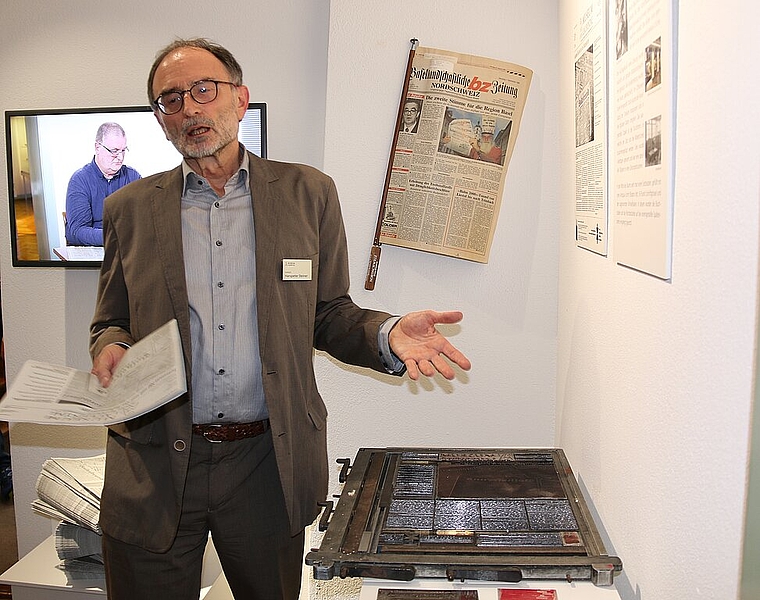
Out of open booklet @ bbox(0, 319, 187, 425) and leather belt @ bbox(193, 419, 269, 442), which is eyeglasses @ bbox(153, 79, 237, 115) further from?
leather belt @ bbox(193, 419, 269, 442)

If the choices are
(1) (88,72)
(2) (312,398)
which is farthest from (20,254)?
(2) (312,398)

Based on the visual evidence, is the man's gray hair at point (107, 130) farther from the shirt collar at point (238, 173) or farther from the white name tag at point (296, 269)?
the white name tag at point (296, 269)

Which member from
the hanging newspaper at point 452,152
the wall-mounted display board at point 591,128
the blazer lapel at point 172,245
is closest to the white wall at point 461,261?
the hanging newspaper at point 452,152

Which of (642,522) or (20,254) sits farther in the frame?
(20,254)

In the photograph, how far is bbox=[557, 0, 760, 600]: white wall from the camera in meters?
0.92

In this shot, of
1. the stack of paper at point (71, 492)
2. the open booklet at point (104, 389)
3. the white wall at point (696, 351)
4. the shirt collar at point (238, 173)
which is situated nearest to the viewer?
the white wall at point (696, 351)

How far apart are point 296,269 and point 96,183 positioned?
1.61 meters

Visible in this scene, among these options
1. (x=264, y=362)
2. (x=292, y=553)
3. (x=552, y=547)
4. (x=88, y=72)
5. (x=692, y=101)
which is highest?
(x=88, y=72)

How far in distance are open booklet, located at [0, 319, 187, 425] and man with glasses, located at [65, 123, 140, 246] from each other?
5.27 ft

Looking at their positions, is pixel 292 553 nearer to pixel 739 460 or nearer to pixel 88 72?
pixel 739 460

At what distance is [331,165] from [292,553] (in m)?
1.34

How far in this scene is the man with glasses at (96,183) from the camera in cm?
322

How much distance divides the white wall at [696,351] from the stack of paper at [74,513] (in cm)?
175

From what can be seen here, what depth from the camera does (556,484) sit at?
1846 millimetres
